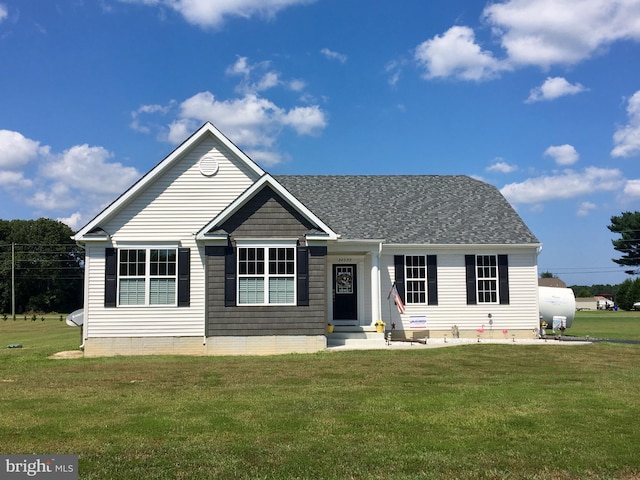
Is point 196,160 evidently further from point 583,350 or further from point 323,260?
point 583,350

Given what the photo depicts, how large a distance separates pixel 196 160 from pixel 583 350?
1323 cm

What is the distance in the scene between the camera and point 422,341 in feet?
62.5

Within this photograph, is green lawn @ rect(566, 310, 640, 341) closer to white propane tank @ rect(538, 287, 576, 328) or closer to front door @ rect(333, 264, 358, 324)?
white propane tank @ rect(538, 287, 576, 328)

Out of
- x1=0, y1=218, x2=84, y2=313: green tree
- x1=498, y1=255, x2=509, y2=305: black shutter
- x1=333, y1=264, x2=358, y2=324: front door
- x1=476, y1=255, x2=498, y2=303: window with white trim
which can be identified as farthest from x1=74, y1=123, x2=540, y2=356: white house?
x1=0, y1=218, x2=84, y2=313: green tree

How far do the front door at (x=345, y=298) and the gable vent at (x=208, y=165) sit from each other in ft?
19.5

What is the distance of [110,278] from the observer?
17312 mm

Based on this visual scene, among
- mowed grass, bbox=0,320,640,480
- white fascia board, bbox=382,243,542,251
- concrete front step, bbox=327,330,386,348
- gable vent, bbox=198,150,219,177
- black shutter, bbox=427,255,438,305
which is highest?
gable vent, bbox=198,150,219,177

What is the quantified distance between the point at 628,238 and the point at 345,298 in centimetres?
8493

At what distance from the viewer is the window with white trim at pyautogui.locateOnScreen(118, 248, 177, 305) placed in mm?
17391

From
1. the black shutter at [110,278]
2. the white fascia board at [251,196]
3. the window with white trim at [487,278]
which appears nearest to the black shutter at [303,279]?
the white fascia board at [251,196]

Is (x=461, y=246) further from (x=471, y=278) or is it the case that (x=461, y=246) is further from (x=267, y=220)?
(x=267, y=220)

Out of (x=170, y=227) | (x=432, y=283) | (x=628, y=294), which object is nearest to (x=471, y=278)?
(x=432, y=283)

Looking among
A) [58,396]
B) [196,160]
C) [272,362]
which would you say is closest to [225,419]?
[58,396]

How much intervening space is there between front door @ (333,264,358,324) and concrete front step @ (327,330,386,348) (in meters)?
1.31
